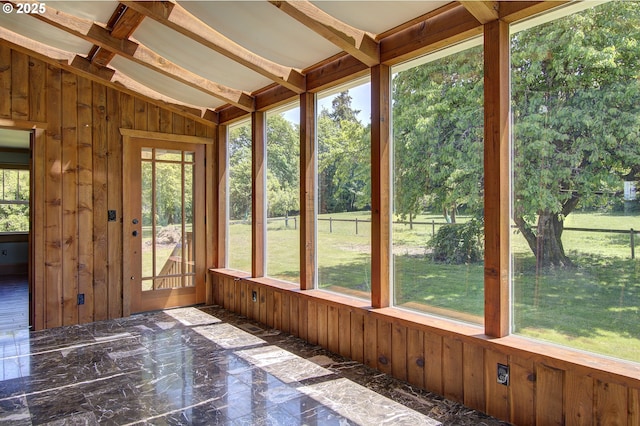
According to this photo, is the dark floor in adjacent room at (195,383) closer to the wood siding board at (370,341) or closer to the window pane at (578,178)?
the wood siding board at (370,341)

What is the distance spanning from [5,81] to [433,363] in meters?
4.85

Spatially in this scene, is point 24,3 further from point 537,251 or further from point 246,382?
point 537,251

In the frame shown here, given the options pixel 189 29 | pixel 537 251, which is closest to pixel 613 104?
pixel 537 251

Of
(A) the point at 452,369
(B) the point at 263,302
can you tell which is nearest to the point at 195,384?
(B) the point at 263,302

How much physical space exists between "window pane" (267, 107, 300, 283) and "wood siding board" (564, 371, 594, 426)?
2634 mm

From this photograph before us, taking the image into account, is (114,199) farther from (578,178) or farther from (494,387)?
(578,178)

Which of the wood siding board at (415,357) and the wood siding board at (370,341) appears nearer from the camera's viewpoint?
the wood siding board at (415,357)

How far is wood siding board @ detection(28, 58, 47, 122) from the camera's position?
14.4 feet

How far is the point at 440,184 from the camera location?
113 inches

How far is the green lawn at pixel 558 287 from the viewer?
6.84 feet

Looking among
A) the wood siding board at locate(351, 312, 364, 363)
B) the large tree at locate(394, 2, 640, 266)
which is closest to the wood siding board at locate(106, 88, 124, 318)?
the wood siding board at locate(351, 312, 364, 363)

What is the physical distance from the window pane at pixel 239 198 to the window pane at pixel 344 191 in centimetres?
142

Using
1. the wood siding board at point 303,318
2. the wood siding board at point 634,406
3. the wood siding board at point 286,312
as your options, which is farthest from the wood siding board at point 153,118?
the wood siding board at point 634,406

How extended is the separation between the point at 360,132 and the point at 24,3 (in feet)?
9.12
